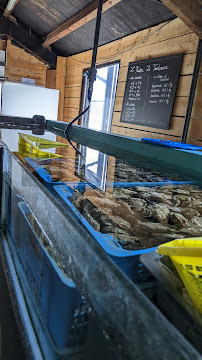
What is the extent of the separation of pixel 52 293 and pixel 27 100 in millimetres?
5328

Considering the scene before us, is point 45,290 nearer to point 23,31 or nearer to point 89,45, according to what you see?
point 89,45

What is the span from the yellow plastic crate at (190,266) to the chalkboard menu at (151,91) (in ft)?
9.47

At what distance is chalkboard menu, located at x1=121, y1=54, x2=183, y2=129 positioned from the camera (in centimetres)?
310

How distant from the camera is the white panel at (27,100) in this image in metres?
5.28

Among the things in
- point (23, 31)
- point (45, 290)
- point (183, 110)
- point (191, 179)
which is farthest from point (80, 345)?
point (23, 31)

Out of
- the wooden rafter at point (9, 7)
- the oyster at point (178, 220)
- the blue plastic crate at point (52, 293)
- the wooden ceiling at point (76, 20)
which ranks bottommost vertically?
the blue plastic crate at point (52, 293)

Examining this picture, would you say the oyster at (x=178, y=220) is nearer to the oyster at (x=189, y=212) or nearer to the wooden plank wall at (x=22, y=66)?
the oyster at (x=189, y=212)

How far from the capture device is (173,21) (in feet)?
10.0

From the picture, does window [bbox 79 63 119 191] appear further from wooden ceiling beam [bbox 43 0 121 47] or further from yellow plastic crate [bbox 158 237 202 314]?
yellow plastic crate [bbox 158 237 202 314]

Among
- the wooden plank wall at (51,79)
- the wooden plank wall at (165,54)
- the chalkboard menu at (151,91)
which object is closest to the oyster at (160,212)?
the wooden plank wall at (165,54)

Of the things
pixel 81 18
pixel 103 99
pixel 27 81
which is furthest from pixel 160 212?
pixel 27 81

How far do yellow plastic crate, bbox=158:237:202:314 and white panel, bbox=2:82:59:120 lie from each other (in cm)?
527

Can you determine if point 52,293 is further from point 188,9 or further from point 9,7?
point 9,7

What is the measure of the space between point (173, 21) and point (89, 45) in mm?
2145
